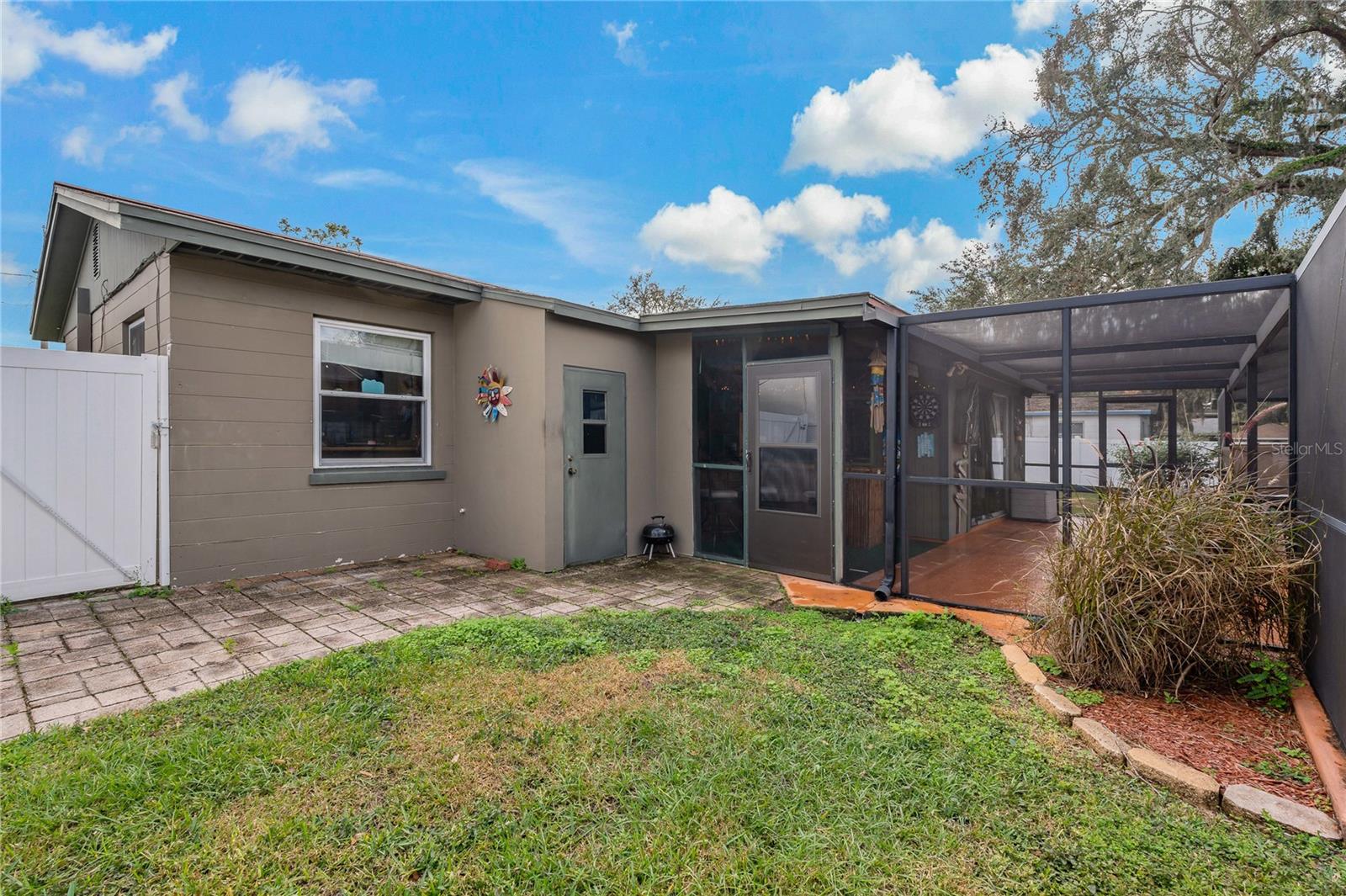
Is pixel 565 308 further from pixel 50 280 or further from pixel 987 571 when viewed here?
pixel 50 280

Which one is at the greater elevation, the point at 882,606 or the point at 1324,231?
the point at 1324,231

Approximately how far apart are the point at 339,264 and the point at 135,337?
229cm

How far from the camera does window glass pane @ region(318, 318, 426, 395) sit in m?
5.53

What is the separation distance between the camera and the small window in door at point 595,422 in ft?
19.5

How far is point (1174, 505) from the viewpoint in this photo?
286cm

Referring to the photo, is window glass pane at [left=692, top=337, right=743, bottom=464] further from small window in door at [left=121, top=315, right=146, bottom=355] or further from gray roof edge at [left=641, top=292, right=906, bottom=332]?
small window in door at [left=121, top=315, right=146, bottom=355]

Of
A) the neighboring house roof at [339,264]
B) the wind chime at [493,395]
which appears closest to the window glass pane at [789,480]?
the neighboring house roof at [339,264]

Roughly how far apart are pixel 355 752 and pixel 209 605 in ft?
9.29

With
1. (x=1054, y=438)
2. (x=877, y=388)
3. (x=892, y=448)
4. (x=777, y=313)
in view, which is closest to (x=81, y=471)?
(x=777, y=313)

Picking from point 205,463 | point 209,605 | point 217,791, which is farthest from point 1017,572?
point 205,463

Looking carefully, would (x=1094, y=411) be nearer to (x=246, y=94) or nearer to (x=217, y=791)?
(x=217, y=791)

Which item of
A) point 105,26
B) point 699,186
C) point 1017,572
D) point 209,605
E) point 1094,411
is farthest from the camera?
point 699,186

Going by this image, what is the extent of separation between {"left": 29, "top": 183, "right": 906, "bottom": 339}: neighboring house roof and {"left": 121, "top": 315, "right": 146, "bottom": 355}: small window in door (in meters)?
0.90

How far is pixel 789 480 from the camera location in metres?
5.56
